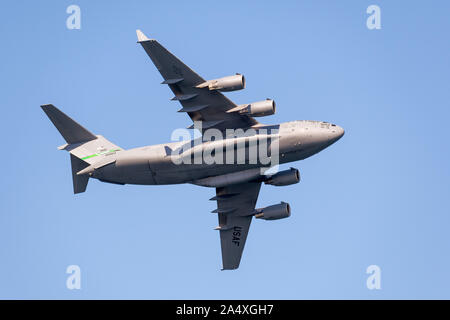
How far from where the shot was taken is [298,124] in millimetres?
58875

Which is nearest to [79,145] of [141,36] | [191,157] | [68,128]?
[68,128]

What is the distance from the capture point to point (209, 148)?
59.6 meters

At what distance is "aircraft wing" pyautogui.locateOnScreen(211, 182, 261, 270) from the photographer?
210 ft

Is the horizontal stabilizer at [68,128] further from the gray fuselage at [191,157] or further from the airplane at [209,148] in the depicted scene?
the gray fuselage at [191,157]

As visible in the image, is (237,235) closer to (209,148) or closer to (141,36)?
(209,148)

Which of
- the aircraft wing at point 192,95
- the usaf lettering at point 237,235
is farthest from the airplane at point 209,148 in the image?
the usaf lettering at point 237,235

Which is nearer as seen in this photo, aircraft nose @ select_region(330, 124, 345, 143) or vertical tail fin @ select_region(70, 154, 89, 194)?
aircraft nose @ select_region(330, 124, 345, 143)

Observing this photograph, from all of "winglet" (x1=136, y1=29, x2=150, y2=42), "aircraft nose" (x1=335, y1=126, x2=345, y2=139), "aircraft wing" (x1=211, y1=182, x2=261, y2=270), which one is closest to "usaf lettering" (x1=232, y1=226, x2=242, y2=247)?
"aircraft wing" (x1=211, y1=182, x2=261, y2=270)

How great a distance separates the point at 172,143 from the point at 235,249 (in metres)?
10.2

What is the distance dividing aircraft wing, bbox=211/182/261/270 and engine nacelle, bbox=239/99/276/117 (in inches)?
287

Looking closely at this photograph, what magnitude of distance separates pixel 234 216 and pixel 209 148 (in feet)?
25.2

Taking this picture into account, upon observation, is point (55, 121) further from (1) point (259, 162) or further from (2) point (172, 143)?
(1) point (259, 162)

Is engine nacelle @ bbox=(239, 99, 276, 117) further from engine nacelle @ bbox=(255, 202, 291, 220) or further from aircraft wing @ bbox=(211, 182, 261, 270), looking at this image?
engine nacelle @ bbox=(255, 202, 291, 220)

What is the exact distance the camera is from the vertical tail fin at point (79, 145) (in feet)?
204
